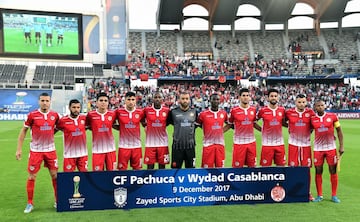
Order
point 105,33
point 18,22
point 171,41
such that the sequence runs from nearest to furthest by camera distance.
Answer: point 18,22 < point 105,33 < point 171,41

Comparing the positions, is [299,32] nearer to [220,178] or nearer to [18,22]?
[18,22]

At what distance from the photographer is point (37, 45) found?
38281 millimetres

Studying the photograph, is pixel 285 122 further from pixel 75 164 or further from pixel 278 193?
pixel 75 164

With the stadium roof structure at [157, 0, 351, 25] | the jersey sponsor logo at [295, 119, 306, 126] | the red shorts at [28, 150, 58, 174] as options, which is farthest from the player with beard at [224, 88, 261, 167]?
the stadium roof structure at [157, 0, 351, 25]

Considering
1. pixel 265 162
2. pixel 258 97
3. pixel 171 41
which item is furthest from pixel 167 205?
pixel 171 41

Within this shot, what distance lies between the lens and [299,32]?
51281 millimetres

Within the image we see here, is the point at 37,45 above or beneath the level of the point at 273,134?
above

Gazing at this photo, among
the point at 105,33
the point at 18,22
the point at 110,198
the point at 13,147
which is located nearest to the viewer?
the point at 110,198

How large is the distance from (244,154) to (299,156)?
1.10 meters

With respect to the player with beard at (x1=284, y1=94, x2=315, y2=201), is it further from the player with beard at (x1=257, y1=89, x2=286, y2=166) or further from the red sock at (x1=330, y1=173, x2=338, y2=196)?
the red sock at (x1=330, y1=173, x2=338, y2=196)

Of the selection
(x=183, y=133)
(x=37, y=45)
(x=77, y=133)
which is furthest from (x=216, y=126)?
(x=37, y=45)

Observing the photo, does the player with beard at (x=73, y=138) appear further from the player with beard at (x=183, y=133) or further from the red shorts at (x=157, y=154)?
the player with beard at (x=183, y=133)

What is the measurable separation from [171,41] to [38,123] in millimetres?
44479

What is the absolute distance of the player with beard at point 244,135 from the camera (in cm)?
743
